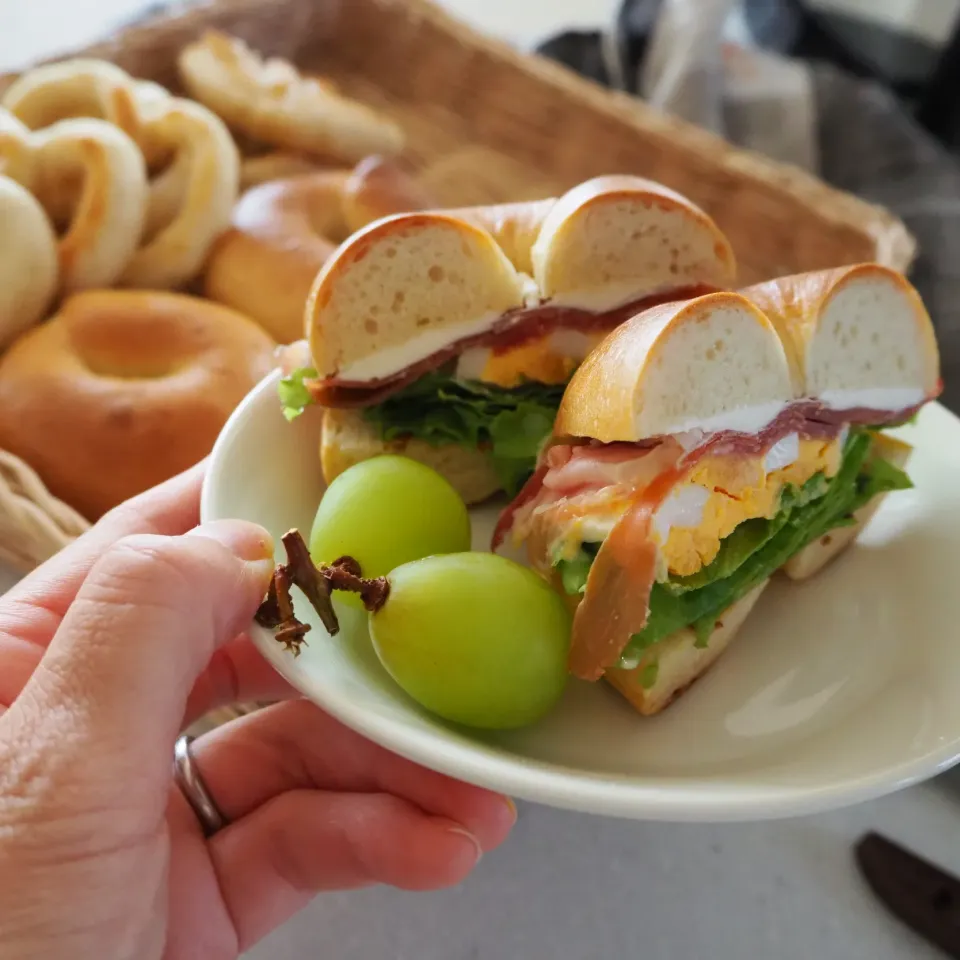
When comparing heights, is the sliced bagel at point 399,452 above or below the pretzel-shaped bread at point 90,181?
above

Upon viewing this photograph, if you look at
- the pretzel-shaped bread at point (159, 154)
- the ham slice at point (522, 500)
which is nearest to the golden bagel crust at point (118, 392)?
the pretzel-shaped bread at point (159, 154)

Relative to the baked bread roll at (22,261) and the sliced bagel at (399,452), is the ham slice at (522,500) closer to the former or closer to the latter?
the sliced bagel at (399,452)

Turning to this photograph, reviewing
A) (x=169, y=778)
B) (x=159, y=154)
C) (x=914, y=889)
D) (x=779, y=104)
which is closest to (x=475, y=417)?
(x=169, y=778)

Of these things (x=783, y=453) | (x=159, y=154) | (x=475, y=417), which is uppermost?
(x=783, y=453)

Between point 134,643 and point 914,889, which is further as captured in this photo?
point 914,889

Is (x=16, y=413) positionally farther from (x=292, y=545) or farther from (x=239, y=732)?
(x=292, y=545)

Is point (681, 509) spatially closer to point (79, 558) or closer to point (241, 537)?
point (241, 537)

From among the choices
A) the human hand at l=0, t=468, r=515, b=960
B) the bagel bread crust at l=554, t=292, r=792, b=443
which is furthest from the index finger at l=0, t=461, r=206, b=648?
the bagel bread crust at l=554, t=292, r=792, b=443

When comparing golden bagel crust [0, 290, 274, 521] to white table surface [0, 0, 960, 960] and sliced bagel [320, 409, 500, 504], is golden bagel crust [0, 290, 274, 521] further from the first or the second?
white table surface [0, 0, 960, 960]
